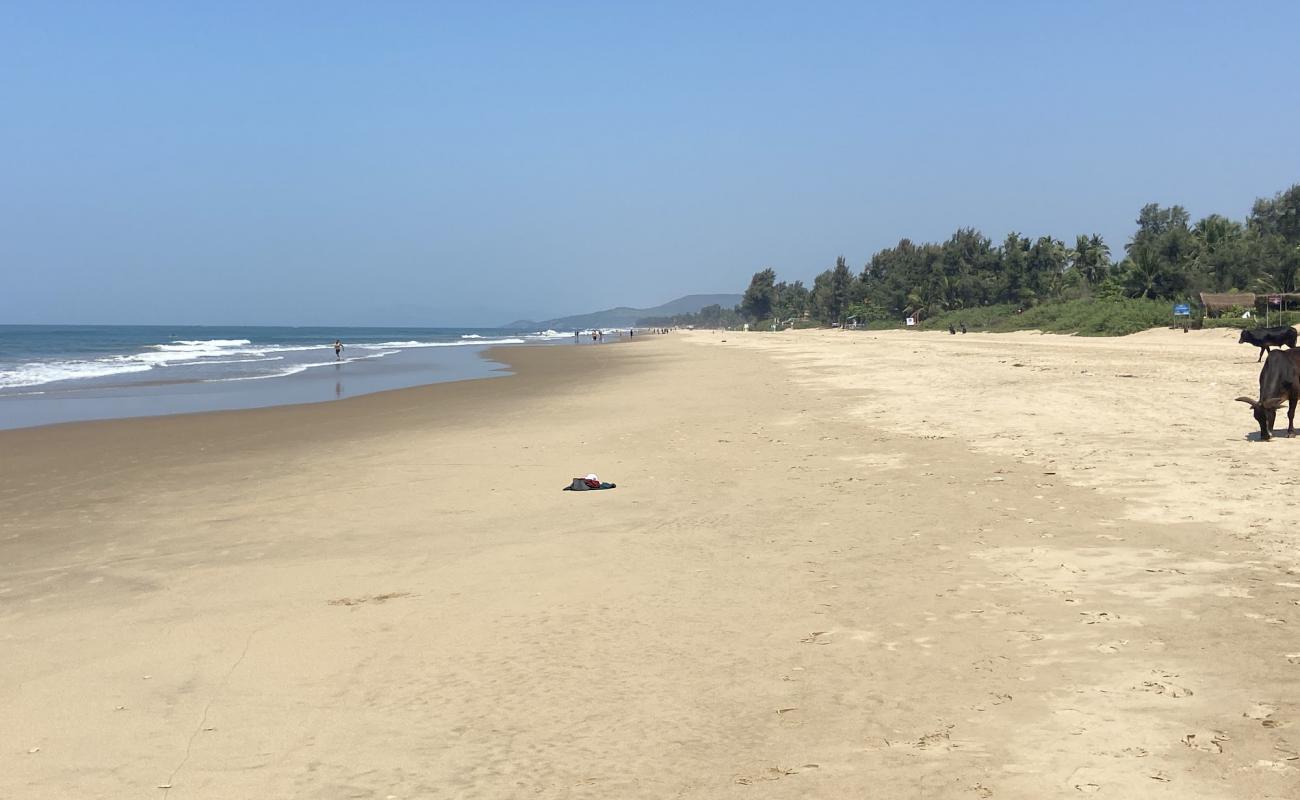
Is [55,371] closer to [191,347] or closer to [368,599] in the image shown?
[191,347]

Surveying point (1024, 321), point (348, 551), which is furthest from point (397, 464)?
point (1024, 321)

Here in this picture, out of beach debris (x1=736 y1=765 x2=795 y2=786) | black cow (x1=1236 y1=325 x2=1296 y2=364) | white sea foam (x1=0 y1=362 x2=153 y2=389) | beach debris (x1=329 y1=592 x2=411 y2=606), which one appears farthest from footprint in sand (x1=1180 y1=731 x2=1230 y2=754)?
white sea foam (x1=0 y1=362 x2=153 y2=389)

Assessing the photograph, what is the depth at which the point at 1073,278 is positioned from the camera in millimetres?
89625

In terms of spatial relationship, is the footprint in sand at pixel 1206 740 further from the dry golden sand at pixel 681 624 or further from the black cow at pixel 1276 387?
the black cow at pixel 1276 387

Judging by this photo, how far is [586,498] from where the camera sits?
11.3 metres

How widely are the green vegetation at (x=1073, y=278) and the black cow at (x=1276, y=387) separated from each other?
3954cm

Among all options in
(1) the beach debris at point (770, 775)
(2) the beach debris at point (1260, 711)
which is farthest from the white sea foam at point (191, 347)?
(2) the beach debris at point (1260, 711)

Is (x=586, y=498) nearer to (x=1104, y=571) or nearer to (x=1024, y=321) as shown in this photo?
(x=1104, y=571)

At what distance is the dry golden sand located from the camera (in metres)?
4.48

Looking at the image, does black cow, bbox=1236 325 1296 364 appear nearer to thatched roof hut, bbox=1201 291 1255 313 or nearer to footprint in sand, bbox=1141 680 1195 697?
footprint in sand, bbox=1141 680 1195 697

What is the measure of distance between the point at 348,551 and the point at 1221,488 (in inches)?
359

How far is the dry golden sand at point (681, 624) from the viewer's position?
14.7 feet

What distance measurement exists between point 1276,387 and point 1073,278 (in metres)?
84.9

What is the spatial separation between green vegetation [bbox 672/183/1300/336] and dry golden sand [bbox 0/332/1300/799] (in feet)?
147
